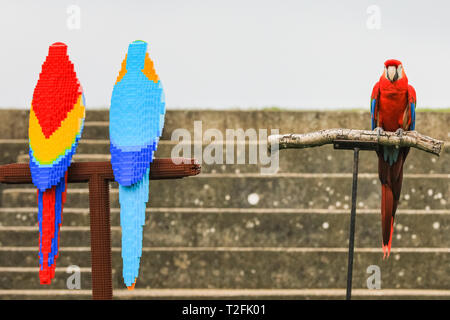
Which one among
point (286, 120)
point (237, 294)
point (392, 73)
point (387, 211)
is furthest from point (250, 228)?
point (392, 73)

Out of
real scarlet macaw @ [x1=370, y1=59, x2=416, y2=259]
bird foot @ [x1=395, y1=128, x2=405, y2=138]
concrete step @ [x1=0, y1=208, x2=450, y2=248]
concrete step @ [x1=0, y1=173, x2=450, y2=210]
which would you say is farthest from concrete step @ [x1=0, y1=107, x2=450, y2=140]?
bird foot @ [x1=395, y1=128, x2=405, y2=138]

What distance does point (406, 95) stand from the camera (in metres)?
5.41

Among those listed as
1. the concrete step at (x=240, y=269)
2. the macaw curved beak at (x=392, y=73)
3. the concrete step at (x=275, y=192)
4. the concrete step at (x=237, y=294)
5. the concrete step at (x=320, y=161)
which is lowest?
the concrete step at (x=237, y=294)

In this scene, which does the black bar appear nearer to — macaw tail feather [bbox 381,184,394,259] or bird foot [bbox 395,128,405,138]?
bird foot [bbox 395,128,405,138]

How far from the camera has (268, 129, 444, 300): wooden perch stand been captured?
4902 millimetres

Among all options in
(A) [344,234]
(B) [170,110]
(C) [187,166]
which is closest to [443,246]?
(A) [344,234]

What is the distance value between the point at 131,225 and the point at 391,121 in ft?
9.37

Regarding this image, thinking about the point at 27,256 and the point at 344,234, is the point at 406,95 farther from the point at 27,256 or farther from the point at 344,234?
the point at 27,256

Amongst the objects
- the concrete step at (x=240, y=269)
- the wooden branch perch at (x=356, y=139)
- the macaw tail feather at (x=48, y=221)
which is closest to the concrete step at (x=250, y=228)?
the concrete step at (x=240, y=269)

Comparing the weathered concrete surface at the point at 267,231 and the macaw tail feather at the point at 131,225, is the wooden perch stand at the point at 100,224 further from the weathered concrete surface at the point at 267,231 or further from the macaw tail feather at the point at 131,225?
the weathered concrete surface at the point at 267,231

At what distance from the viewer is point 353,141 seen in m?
4.90

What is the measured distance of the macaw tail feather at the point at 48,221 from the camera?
418cm

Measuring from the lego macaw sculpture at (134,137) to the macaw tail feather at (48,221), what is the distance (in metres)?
0.52

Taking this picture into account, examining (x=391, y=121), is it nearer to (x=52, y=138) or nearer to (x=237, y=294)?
(x=237, y=294)
